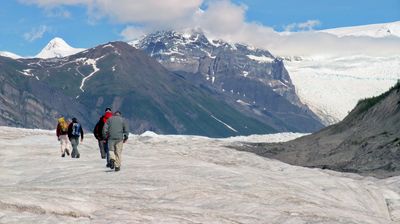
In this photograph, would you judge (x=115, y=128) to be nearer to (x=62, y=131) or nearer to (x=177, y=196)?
(x=177, y=196)

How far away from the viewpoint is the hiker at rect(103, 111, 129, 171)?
31.4 meters

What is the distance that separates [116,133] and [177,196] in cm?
760

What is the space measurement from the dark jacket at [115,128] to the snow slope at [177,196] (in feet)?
5.97

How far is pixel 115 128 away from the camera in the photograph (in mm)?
31359

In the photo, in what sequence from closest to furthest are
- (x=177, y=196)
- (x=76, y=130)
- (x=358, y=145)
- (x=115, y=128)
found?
(x=177, y=196) → (x=115, y=128) → (x=76, y=130) → (x=358, y=145)

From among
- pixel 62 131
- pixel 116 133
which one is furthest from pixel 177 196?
pixel 62 131

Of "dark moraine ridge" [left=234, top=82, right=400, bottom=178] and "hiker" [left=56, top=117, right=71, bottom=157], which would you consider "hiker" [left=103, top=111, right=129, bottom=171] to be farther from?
"dark moraine ridge" [left=234, top=82, right=400, bottom=178]

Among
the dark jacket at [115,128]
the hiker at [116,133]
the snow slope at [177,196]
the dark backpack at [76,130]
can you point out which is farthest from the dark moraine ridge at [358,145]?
the dark backpack at [76,130]

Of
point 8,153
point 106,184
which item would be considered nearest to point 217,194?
point 106,184

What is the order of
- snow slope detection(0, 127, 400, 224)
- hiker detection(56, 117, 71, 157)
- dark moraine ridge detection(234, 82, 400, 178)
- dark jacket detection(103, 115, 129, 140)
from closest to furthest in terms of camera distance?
snow slope detection(0, 127, 400, 224)
dark jacket detection(103, 115, 129, 140)
hiker detection(56, 117, 71, 157)
dark moraine ridge detection(234, 82, 400, 178)

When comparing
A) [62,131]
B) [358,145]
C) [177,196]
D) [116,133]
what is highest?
[62,131]

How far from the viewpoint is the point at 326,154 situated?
206 feet

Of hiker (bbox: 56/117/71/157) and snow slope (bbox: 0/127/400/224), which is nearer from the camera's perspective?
snow slope (bbox: 0/127/400/224)

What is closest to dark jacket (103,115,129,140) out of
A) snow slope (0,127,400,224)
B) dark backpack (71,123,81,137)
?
snow slope (0,127,400,224)
